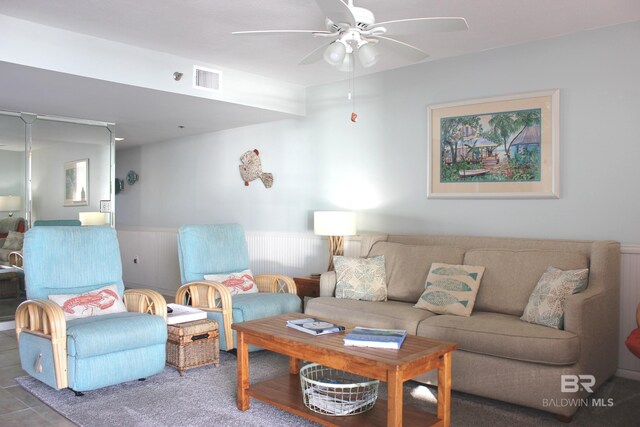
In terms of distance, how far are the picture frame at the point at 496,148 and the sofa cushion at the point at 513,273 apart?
0.62m

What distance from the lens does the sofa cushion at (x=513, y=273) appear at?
146 inches

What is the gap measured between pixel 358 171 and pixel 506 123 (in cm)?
159

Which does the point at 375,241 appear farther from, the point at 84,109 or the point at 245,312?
the point at 84,109

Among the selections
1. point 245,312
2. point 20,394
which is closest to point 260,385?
point 245,312

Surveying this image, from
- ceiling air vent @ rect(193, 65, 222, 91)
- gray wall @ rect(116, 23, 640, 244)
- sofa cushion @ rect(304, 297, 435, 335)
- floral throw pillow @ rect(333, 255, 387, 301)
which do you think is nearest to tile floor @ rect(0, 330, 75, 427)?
sofa cushion @ rect(304, 297, 435, 335)

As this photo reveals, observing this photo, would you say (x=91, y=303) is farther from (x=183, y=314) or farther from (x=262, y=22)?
(x=262, y=22)

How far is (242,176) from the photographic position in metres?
6.74

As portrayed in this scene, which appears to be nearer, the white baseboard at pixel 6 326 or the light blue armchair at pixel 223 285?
the light blue armchair at pixel 223 285

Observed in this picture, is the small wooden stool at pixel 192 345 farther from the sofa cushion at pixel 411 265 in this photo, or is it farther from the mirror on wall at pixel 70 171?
the mirror on wall at pixel 70 171

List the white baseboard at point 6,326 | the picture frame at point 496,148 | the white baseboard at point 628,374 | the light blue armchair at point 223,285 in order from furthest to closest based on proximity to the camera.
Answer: the white baseboard at point 6,326 < the light blue armchair at point 223,285 < the picture frame at point 496,148 < the white baseboard at point 628,374

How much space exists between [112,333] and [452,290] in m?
2.29

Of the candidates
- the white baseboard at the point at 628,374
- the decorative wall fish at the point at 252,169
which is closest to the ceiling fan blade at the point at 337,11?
the white baseboard at the point at 628,374

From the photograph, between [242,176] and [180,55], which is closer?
[180,55]

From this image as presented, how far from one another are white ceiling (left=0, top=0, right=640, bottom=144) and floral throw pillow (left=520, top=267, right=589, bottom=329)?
5.74ft
